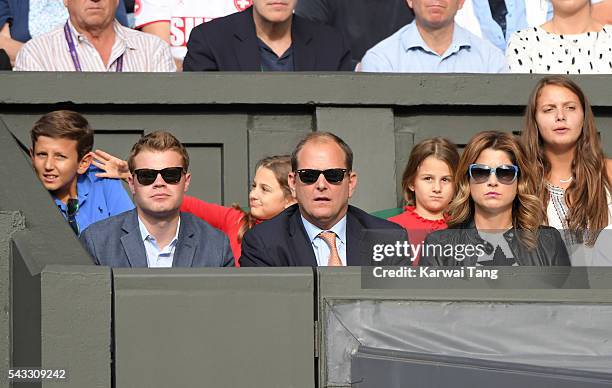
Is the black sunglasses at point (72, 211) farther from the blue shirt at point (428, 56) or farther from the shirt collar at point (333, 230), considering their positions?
the blue shirt at point (428, 56)

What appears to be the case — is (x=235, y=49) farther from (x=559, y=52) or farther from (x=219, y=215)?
(x=559, y=52)

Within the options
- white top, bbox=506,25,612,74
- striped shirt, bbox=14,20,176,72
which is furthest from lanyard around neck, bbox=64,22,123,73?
white top, bbox=506,25,612,74

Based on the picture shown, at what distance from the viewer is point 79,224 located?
7.45 metres

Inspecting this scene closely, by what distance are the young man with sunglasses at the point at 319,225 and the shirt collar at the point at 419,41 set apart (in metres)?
1.76

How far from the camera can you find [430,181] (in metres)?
7.66

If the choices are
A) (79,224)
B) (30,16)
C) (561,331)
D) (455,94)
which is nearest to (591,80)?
(455,94)

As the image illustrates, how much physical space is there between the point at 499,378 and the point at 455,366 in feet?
0.62

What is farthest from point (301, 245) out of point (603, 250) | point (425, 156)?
point (603, 250)

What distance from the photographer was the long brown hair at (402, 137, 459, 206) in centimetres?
764

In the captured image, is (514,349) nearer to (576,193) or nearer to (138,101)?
(576,193)

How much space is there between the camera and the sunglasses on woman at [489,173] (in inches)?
276

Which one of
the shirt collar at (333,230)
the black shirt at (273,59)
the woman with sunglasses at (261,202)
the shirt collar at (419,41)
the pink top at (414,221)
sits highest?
the shirt collar at (419,41)

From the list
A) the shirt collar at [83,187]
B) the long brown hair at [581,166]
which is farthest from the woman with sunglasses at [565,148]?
the shirt collar at [83,187]

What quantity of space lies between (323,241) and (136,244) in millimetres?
862
